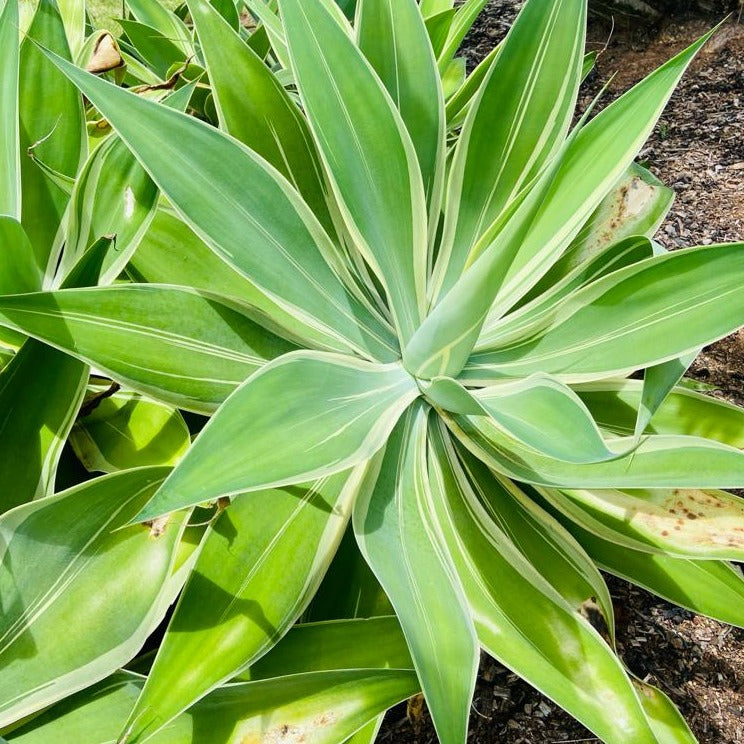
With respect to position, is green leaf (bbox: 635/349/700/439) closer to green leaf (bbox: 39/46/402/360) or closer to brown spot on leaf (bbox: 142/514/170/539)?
green leaf (bbox: 39/46/402/360)

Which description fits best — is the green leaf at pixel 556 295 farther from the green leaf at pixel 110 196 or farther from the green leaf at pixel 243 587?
the green leaf at pixel 110 196

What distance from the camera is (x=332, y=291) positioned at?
3.17 feet

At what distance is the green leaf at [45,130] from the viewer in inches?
37.2

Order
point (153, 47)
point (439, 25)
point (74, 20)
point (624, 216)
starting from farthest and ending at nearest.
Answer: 1. point (153, 47)
2. point (439, 25)
3. point (74, 20)
4. point (624, 216)

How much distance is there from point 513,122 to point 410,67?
171 mm

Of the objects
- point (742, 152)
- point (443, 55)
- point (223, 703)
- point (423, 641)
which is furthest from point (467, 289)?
point (742, 152)

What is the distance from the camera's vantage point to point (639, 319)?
898 millimetres

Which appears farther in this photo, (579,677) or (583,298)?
(583,298)

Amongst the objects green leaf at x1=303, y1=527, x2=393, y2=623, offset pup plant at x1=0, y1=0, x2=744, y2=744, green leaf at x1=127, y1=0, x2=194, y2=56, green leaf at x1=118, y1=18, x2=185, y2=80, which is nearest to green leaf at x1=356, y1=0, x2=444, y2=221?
offset pup plant at x1=0, y1=0, x2=744, y2=744

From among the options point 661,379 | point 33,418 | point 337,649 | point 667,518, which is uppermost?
point 33,418

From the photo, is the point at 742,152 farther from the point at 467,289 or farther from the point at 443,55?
the point at 467,289

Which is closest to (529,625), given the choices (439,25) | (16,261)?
(16,261)

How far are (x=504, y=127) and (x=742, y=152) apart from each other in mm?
1511

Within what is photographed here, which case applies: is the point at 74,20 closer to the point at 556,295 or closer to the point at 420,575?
the point at 556,295
